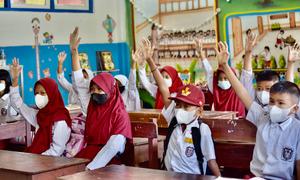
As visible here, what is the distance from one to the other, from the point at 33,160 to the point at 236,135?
137 centimetres

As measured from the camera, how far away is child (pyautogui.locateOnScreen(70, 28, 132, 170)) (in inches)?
167

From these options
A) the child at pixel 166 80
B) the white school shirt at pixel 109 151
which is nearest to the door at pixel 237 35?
the child at pixel 166 80

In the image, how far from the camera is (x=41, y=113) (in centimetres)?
485

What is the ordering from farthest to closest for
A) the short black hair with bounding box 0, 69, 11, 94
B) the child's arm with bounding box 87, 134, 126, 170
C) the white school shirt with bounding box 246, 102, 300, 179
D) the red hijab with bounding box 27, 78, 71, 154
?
the short black hair with bounding box 0, 69, 11, 94, the red hijab with bounding box 27, 78, 71, 154, the child's arm with bounding box 87, 134, 126, 170, the white school shirt with bounding box 246, 102, 300, 179

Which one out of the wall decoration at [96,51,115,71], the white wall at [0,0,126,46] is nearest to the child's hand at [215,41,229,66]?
the white wall at [0,0,126,46]

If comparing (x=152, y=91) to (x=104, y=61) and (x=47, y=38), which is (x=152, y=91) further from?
(x=104, y=61)

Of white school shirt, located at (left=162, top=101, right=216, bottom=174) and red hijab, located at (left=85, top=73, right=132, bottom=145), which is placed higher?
red hijab, located at (left=85, top=73, right=132, bottom=145)

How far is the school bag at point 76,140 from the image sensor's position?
4.68 meters

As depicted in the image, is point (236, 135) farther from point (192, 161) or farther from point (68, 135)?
point (68, 135)

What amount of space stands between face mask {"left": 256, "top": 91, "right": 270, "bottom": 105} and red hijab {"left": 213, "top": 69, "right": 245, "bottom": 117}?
1.58m

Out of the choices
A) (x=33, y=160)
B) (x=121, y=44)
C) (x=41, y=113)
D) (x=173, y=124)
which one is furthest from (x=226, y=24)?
(x=33, y=160)

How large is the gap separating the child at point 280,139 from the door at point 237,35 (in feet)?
13.8

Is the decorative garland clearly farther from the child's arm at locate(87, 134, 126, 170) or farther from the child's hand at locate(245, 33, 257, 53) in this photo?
the child's arm at locate(87, 134, 126, 170)

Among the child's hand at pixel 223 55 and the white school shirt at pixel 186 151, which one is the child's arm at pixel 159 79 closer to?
the white school shirt at pixel 186 151
